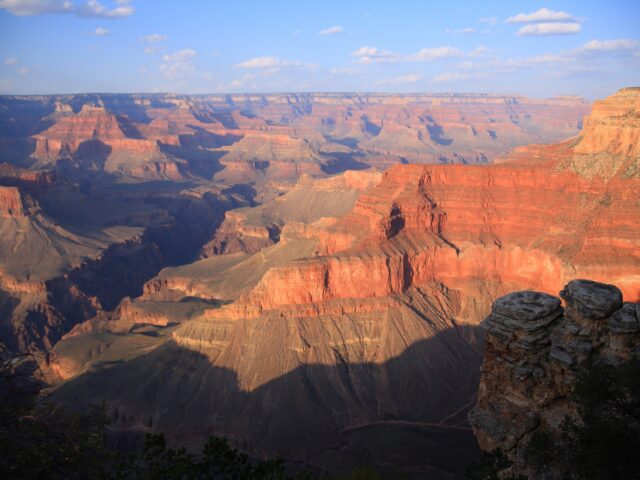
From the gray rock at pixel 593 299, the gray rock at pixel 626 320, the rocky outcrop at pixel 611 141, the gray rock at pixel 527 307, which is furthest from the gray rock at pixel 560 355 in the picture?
the rocky outcrop at pixel 611 141

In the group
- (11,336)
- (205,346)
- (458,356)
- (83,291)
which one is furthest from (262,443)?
(83,291)

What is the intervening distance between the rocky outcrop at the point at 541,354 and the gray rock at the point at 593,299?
4cm

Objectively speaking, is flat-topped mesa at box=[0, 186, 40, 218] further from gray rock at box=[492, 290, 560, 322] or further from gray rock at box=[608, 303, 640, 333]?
gray rock at box=[608, 303, 640, 333]

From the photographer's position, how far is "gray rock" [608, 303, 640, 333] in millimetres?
24688

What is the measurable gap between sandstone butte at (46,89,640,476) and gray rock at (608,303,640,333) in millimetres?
27753

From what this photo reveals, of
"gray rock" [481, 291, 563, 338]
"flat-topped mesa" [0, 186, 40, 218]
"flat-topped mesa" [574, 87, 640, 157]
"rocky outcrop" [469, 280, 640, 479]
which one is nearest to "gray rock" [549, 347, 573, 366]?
"rocky outcrop" [469, 280, 640, 479]

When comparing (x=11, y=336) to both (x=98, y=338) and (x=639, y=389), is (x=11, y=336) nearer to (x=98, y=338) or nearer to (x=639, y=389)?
(x=98, y=338)

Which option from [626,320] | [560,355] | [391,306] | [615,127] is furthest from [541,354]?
[615,127]

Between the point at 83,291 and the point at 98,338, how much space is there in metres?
37.5

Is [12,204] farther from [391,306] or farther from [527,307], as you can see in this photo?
[527,307]

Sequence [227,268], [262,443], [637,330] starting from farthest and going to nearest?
1. [227,268]
2. [262,443]
3. [637,330]

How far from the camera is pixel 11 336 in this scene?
86.5m

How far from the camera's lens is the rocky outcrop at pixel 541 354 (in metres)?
25.4

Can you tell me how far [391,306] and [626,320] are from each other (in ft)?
127
